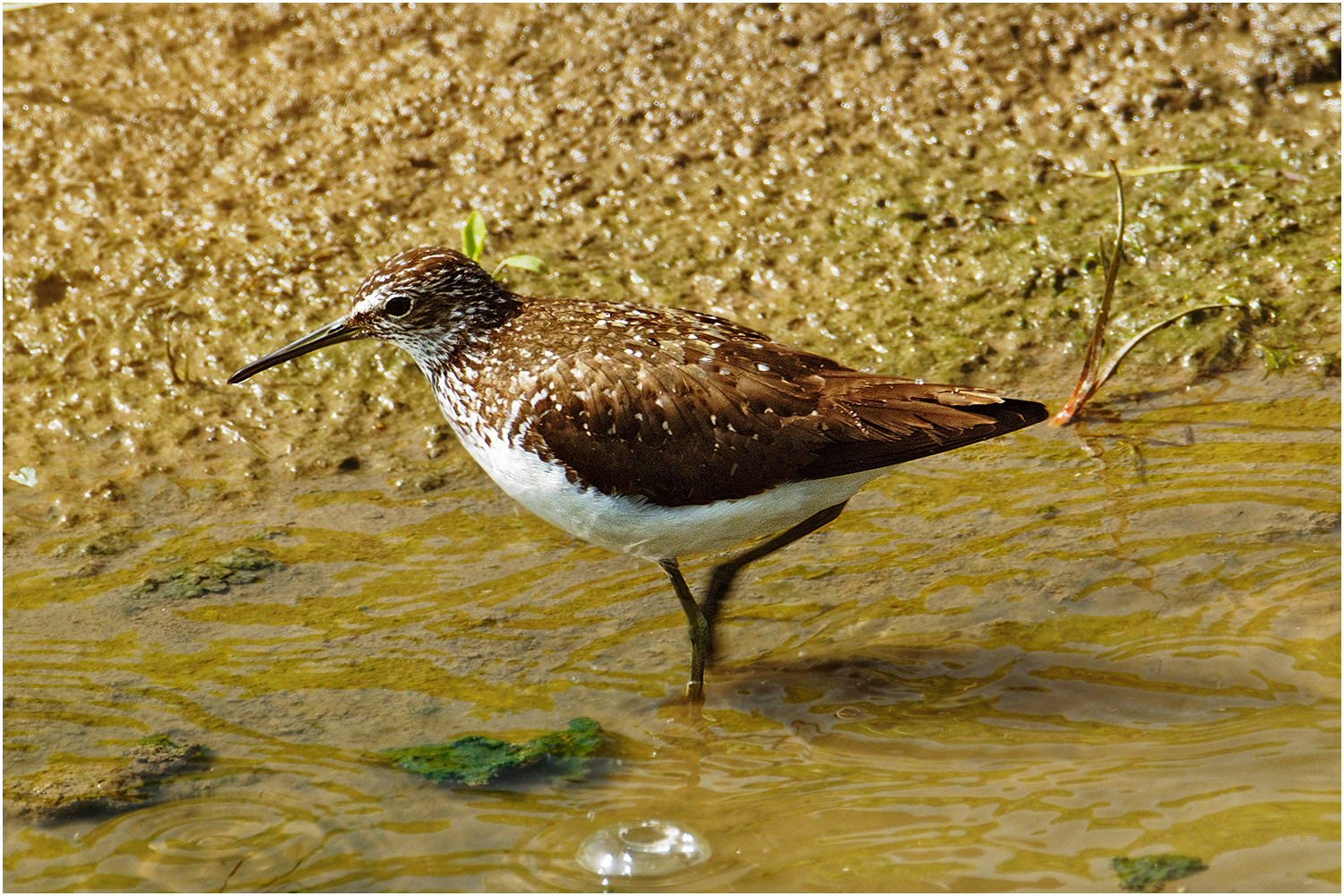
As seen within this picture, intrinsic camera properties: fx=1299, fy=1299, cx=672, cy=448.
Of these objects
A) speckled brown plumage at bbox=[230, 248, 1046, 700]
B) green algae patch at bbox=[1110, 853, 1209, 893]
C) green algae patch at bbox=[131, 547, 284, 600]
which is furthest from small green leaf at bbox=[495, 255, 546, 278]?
green algae patch at bbox=[1110, 853, 1209, 893]

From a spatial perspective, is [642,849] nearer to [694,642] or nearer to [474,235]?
[694,642]

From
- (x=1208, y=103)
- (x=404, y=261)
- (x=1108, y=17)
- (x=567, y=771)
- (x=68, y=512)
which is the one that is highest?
(x=1108, y=17)

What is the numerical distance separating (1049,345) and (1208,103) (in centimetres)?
190

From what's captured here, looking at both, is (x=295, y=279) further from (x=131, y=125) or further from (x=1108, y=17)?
(x=1108, y=17)

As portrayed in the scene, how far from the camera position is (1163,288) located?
20.7 feet

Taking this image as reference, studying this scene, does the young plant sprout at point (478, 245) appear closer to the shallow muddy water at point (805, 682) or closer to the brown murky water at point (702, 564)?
the brown murky water at point (702, 564)

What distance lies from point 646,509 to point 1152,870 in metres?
1.87

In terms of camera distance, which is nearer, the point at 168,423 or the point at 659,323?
the point at 659,323

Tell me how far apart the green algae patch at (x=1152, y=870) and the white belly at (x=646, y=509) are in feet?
4.84

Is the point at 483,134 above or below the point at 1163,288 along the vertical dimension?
above

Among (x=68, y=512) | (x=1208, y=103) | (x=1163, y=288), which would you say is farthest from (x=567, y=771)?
(x=1208, y=103)

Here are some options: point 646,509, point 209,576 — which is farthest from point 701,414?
point 209,576

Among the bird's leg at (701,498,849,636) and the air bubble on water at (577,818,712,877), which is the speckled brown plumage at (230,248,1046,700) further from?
the air bubble on water at (577,818,712,877)

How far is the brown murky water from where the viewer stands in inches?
157
